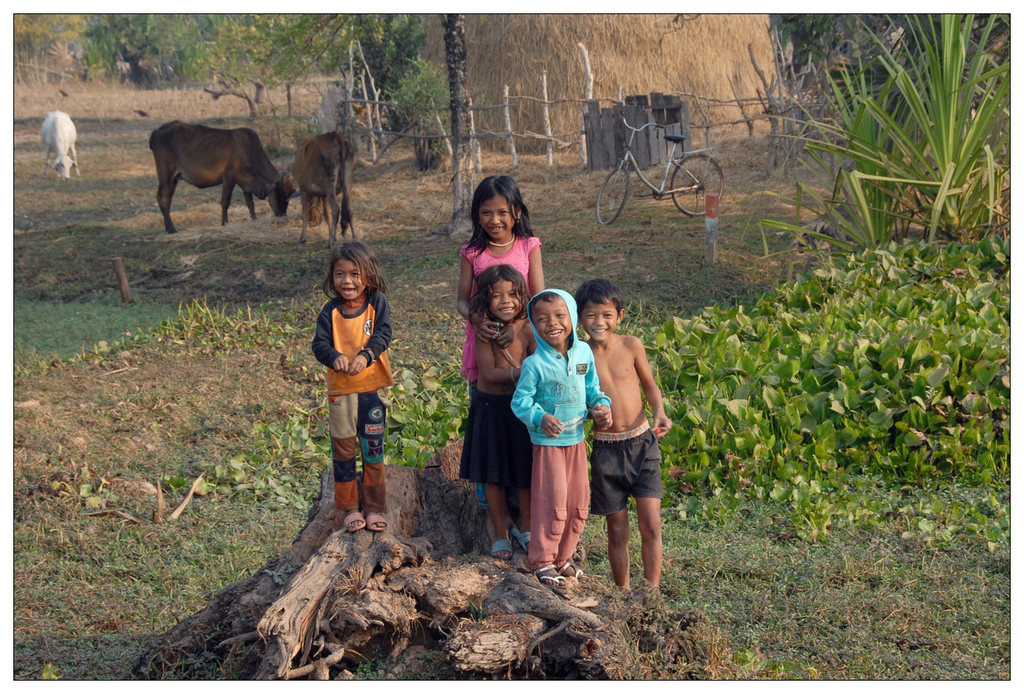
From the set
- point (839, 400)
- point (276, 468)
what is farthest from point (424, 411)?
point (839, 400)

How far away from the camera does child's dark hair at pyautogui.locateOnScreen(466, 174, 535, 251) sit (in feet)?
11.3

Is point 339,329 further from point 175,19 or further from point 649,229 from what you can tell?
point 175,19

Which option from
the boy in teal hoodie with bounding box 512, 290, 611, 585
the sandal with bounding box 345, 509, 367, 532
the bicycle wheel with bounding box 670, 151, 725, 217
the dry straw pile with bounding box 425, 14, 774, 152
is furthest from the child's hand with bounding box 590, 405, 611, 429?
the dry straw pile with bounding box 425, 14, 774, 152

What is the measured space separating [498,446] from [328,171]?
8525 millimetres

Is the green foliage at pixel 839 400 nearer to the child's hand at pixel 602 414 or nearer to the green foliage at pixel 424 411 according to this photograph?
the green foliage at pixel 424 411

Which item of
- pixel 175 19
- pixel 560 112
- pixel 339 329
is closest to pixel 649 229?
pixel 560 112

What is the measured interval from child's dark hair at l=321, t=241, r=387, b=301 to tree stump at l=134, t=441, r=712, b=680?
2.99 feet

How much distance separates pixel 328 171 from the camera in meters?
11.3

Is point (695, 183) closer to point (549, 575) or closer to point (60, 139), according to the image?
point (549, 575)

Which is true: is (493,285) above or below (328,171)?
below

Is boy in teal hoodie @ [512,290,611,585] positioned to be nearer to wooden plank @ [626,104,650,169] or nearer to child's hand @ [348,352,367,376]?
child's hand @ [348,352,367,376]

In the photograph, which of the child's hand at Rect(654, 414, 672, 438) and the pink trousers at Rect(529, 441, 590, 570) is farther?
the child's hand at Rect(654, 414, 672, 438)

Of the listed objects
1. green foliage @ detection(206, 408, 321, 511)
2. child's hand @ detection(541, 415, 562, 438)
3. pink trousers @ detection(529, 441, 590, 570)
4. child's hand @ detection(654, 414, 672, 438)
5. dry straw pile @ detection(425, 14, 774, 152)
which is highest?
dry straw pile @ detection(425, 14, 774, 152)

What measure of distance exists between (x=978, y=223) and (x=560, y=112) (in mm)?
10323
